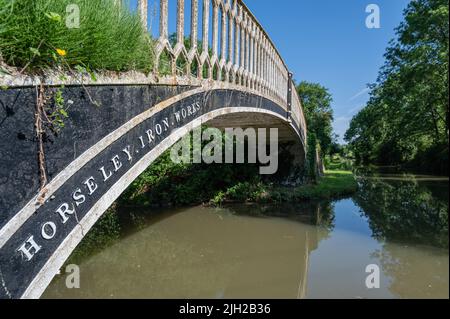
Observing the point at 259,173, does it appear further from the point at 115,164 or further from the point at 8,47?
the point at 8,47

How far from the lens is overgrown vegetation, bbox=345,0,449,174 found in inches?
37.1

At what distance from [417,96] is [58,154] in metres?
2.11

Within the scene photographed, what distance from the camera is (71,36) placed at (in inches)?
74.8

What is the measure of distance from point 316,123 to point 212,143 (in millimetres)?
26137

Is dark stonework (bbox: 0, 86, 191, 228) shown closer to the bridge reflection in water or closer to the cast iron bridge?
the cast iron bridge

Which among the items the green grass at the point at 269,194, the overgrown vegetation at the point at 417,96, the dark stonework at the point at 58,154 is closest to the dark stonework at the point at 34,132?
the dark stonework at the point at 58,154

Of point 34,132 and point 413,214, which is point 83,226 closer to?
point 34,132

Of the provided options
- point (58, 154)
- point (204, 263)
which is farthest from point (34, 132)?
point (204, 263)

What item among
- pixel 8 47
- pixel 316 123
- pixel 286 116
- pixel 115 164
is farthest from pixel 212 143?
pixel 316 123

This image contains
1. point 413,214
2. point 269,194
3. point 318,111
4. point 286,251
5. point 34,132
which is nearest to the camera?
point 413,214

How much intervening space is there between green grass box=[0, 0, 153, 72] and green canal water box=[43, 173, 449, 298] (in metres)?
2.03

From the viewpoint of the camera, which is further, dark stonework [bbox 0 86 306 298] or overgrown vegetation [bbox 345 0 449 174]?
dark stonework [bbox 0 86 306 298]

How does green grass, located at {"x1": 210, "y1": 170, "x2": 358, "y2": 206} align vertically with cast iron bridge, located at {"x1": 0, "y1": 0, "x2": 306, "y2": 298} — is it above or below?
below

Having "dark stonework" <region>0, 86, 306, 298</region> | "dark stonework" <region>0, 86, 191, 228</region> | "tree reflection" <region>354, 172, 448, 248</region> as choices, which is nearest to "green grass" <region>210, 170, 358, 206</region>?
"dark stonework" <region>0, 86, 306, 298</region>
